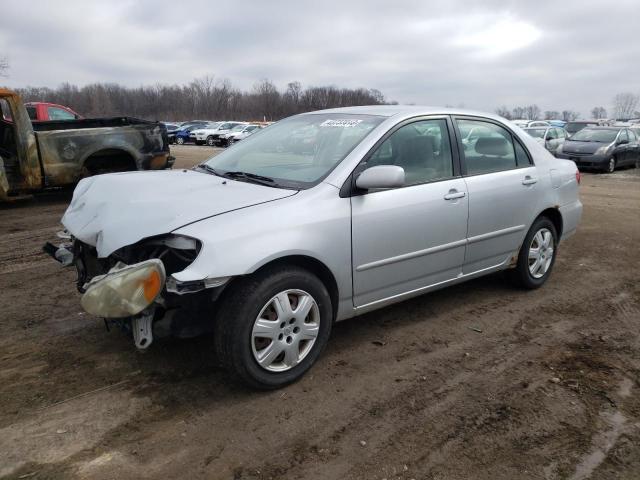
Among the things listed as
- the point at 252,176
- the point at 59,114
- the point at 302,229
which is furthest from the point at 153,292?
the point at 59,114

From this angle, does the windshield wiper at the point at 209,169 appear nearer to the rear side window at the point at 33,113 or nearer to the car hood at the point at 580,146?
the rear side window at the point at 33,113

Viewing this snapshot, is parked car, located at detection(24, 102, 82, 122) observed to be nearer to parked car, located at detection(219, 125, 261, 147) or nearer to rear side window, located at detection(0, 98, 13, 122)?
rear side window, located at detection(0, 98, 13, 122)

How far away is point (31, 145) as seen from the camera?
8477 mm

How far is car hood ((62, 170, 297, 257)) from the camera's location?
295 cm

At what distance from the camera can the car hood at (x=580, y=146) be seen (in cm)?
1675

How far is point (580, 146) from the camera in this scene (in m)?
17.1

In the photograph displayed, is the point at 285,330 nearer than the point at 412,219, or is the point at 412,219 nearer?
the point at 285,330

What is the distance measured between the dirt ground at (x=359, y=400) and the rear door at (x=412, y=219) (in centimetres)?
49

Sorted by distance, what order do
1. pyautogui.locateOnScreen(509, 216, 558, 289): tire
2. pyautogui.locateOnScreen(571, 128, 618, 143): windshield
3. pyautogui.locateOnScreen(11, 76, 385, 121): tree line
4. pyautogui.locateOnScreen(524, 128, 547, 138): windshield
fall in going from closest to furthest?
pyautogui.locateOnScreen(509, 216, 558, 289): tire, pyautogui.locateOnScreen(571, 128, 618, 143): windshield, pyautogui.locateOnScreen(524, 128, 547, 138): windshield, pyautogui.locateOnScreen(11, 76, 385, 121): tree line

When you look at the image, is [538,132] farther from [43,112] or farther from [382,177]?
[382,177]

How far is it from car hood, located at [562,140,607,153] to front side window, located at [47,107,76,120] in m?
14.9

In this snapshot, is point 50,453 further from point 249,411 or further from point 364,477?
point 364,477

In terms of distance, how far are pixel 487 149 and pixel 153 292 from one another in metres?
3.12

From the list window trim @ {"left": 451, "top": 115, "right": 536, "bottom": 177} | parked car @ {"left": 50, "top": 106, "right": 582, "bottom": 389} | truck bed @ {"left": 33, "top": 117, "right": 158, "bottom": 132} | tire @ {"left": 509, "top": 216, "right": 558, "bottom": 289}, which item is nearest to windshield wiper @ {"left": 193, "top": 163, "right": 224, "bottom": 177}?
parked car @ {"left": 50, "top": 106, "right": 582, "bottom": 389}
